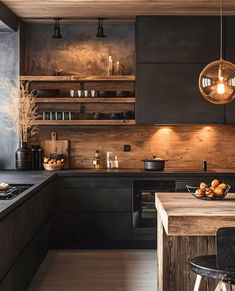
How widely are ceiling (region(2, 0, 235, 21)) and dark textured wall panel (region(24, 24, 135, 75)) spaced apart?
371 mm

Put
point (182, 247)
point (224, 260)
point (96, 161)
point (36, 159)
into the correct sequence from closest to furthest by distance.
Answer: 1. point (224, 260)
2. point (182, 247)
3. point (36, 159)
4. point (96, 161)

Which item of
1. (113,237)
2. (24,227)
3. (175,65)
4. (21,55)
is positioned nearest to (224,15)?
(175,65)

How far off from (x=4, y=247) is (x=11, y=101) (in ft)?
11.4

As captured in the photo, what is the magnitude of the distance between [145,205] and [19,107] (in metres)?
1.95

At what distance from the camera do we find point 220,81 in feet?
13.5

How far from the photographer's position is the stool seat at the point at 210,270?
3074 mm

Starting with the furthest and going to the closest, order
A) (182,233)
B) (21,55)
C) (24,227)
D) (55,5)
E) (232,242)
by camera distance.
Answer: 1. (21,55)
2. (55,5)
3. (24,227)
4. (182,233)
5. (232,242)

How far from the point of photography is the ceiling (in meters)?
5.78

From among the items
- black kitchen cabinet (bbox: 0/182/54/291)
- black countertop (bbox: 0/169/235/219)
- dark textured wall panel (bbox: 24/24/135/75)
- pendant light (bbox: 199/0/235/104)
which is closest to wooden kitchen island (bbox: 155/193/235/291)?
pendant light (bbox: 199/0/235/104)

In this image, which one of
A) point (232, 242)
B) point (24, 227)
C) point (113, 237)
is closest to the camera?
point (232, 242)

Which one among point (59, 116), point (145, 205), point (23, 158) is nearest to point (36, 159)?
point (23, 158)

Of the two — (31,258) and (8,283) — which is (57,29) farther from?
(8,283)

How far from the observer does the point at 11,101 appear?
673 cm

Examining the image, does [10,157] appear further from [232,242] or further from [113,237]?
[232,242]
